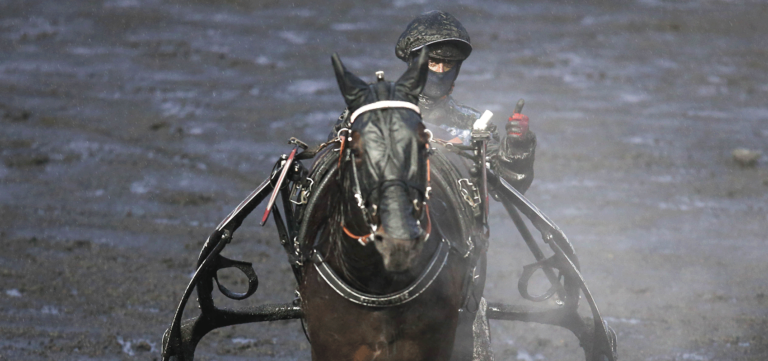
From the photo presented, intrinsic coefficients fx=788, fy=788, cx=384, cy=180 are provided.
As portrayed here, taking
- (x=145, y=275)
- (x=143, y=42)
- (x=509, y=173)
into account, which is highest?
(x=509, y=173)

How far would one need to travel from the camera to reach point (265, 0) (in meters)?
13.9

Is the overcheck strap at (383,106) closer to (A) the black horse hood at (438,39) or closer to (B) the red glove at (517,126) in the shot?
(B) the red glove at (517,126)

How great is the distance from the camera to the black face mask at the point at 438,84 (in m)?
4.85

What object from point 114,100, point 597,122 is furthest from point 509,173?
point 114,100

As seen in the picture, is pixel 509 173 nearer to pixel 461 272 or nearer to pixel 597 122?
pixel 461 272

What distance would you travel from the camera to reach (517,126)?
458cm

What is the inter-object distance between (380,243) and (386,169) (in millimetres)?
251

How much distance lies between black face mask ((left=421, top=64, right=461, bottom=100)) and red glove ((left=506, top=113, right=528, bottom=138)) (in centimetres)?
51

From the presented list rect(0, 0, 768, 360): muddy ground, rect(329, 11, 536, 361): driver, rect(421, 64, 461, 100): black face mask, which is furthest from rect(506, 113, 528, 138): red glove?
rect(0, 0, 768, 360): muddy ground

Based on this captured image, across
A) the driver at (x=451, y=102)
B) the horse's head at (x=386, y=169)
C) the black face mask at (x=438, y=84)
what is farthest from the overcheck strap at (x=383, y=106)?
the black face mask at (x=438, y=84)

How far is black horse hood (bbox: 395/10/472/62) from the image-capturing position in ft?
15.9

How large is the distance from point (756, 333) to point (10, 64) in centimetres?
1067

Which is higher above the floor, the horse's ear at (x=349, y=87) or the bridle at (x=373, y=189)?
the horse's ear at (x=349, y=87)

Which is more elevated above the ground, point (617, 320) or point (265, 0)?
point (265, 0)
